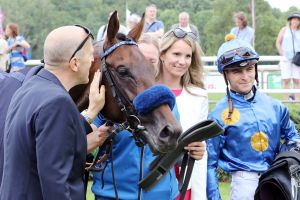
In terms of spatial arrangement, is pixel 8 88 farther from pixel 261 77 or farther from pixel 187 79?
pixel 261 77

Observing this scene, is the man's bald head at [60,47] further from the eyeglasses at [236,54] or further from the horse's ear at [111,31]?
the eyeglasses at [236,54]

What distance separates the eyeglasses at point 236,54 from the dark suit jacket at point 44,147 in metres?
1.66

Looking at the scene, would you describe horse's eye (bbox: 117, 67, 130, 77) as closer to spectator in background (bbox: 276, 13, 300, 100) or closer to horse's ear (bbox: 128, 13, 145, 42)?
horse's ear (bbox: 128, 13, 145, 42)

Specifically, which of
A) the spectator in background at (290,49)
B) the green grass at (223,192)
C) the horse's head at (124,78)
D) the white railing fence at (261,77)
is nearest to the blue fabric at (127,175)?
the horse's head at (124,78)

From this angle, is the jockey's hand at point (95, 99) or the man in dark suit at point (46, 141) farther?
the jockey's hand at point (95, 99)

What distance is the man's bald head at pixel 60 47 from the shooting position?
2877mm

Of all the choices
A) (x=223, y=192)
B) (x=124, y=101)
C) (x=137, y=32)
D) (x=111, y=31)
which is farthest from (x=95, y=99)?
(x=223, y=192)

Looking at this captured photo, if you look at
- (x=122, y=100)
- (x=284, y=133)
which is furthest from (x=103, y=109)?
(x=284, y=133)

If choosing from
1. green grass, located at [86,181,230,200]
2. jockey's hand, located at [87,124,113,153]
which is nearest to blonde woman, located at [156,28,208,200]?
jockey's hand, located at [87,124,113,153]

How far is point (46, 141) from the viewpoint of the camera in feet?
8.52

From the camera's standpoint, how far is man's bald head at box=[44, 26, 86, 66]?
2877mm

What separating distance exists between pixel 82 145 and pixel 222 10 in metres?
51.8

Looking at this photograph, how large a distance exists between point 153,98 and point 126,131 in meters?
0.46

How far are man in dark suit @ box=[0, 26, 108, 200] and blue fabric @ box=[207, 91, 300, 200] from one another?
1.44m
